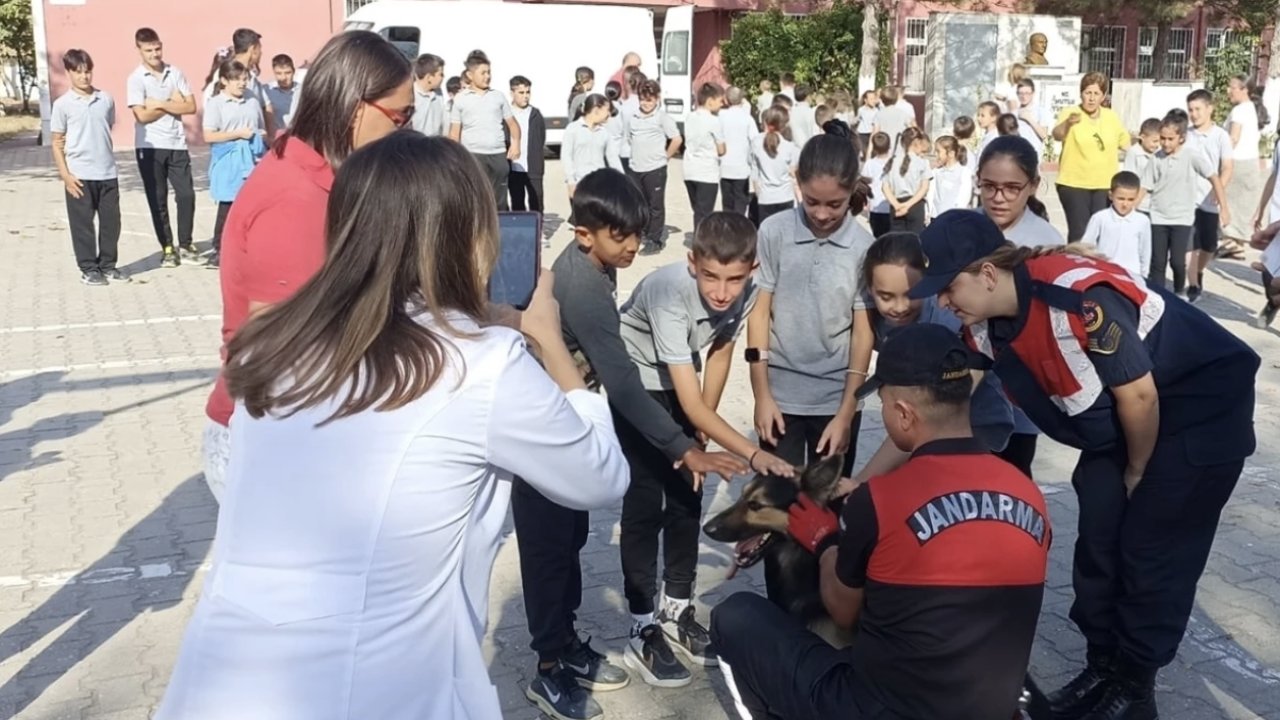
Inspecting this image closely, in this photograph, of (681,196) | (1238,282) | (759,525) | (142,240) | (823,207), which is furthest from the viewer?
(681,196)

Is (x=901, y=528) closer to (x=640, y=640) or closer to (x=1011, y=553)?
(x=1011, y=553)

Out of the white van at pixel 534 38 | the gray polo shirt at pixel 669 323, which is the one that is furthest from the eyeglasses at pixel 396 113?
the white van at pixel 534 38

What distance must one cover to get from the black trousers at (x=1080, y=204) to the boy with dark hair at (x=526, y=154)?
548cm

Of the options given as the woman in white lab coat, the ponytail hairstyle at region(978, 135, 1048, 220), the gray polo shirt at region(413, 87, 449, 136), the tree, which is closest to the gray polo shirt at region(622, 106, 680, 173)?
the gray polo shirt at region(413, 87, 449, 136)

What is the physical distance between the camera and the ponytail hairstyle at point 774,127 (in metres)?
12.1

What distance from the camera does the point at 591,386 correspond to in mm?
3701

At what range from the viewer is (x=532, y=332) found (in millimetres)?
2305

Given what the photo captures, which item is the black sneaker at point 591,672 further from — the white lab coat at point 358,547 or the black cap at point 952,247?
the white lab coat at point 358,547

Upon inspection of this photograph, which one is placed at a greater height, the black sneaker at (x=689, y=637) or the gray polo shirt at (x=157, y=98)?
the gray polo shirt at (x=157, y=98)

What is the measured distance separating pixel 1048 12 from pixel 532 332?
30353 millimetres

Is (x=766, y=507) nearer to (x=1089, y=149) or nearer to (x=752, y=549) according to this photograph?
(x=752, y=549)

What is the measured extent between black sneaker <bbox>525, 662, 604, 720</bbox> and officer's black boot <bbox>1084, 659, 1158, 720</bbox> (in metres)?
1.60

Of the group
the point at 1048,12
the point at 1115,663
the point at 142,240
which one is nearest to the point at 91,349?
the point at 142,240

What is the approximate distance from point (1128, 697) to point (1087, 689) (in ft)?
0.44
